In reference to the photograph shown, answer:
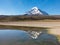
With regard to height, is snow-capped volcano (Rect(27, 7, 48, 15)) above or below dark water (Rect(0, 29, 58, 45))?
above

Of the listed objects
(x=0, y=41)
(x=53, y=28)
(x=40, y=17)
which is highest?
(x=40, y=17)

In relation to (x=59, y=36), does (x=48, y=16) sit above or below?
above

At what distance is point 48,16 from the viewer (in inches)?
50.4

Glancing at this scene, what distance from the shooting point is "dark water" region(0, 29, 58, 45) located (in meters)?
1.36

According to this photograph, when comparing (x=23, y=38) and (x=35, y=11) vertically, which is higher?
(x=35, y=11)

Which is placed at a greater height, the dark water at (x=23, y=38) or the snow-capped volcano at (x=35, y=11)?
the snow-capped volcano at (x=35, y=11)

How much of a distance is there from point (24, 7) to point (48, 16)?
226mm

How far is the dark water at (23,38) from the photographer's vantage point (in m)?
1.36

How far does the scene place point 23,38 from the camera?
53.8 inches

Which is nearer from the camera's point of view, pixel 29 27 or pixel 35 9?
pixel 35 9

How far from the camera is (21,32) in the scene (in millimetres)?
1399

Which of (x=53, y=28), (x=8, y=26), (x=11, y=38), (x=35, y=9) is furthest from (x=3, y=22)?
(x=53, y=28)

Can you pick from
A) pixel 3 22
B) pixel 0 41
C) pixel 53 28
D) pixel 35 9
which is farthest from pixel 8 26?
pixel 53 28

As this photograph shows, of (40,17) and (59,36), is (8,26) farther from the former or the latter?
(59,36)
